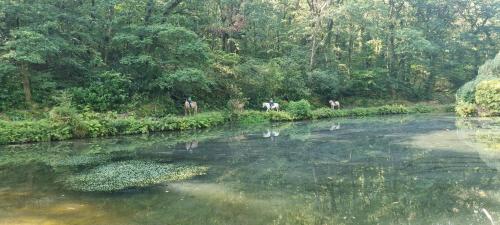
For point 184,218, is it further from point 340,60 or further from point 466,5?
point 466,5

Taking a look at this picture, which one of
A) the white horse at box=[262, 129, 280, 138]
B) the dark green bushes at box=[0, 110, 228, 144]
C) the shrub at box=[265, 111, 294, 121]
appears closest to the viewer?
the dark green bushes at box=[0, 110, 228, 144]

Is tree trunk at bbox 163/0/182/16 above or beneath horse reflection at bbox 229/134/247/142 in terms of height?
above

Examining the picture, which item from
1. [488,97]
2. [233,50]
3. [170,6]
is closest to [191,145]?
[170,6]

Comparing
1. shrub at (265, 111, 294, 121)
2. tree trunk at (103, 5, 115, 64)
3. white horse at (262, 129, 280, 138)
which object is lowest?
shrub at (265, 111, 294, 121)

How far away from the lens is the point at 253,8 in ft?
111

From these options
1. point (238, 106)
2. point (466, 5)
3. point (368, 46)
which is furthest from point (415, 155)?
point (466, 5)

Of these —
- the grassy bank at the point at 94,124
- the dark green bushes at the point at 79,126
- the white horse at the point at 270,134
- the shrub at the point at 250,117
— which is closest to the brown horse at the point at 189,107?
the grassy bank at the point at 94,124

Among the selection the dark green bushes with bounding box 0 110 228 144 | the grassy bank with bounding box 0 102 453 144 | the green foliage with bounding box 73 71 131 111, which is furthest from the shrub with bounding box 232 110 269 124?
the green foliage with bounding box 73 71 131 111

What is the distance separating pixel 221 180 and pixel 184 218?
116 inches

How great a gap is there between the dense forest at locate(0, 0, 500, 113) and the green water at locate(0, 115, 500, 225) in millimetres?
7404

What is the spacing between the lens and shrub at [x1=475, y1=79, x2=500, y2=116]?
907 inches

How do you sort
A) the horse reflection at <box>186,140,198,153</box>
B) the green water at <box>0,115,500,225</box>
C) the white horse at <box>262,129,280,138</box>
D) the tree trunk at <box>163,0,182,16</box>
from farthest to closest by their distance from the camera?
1. the tree trunk at <box>163,0,182,16</box>
2. the white horse at <box>262,129,280,138</box>
3. the horse reflection at <box>186,140,198,153</box>
4. the green water at <box>0,115,500,225</box>

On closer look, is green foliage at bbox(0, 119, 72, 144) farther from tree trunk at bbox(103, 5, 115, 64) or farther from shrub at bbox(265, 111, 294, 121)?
shrub at bbox(265, 111, 294, 121)

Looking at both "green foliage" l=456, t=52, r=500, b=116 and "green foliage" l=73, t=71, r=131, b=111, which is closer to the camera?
"green foliage" l=73, t=71, r=131, b=111
